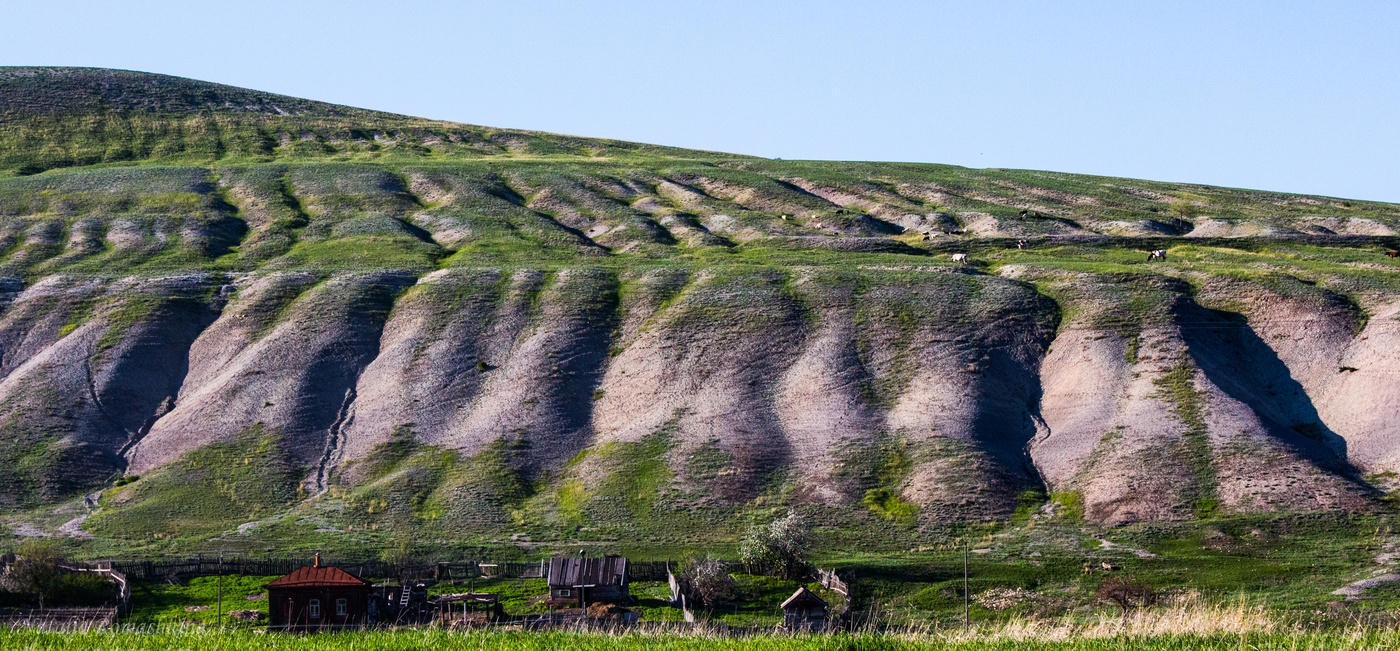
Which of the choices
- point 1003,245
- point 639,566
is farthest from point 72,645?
point 1003,245

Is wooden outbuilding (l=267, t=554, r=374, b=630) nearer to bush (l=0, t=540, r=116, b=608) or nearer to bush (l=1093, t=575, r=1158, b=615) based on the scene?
bush (l=0, t=540, r=116, b=608)

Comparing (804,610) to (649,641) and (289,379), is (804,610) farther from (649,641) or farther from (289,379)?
(289,379)

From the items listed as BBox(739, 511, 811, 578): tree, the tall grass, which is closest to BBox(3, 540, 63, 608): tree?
BBox(739, 511, 811, 578): tree

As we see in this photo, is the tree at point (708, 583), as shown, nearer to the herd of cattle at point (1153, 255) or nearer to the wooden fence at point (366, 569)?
the wooden fence at point (366, 569)

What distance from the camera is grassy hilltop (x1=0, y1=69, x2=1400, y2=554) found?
68.4 metres

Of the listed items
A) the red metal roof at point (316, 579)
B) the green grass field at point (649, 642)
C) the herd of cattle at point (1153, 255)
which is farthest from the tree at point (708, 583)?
the herd of cattle at point (1153, 255)

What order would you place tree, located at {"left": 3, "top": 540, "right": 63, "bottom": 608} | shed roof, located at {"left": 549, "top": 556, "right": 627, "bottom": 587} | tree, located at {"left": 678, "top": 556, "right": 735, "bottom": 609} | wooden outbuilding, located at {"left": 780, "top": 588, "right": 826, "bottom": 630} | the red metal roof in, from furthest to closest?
shed roof, located at {"left": 549, "top": 556, "right": 627, "bottom": 587}, tree, located at {"left": 678, "top": 556, "right": 735, "bottom": 609}, tree, located at {"left": 3, "top": 540, "right": 63, "bottom": 608}, the red metal roof, wooden outbuilding, located at {"left": 780, "top": 588, "right": 826, "bottom": 630}

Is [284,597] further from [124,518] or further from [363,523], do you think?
[124,518]

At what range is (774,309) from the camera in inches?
3725

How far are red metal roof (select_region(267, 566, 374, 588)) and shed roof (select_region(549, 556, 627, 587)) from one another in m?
9.24

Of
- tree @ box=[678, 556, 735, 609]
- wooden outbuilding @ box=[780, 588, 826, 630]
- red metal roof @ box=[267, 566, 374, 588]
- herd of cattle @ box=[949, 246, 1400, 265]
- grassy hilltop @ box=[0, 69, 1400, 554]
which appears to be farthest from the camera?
herd of cattle @ box=[949, 246, 1400, 265]

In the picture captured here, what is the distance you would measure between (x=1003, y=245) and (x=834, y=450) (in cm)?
6240

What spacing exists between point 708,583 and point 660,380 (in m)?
33.0

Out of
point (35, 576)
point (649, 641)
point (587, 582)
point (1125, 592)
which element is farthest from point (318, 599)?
point (649, 641)
